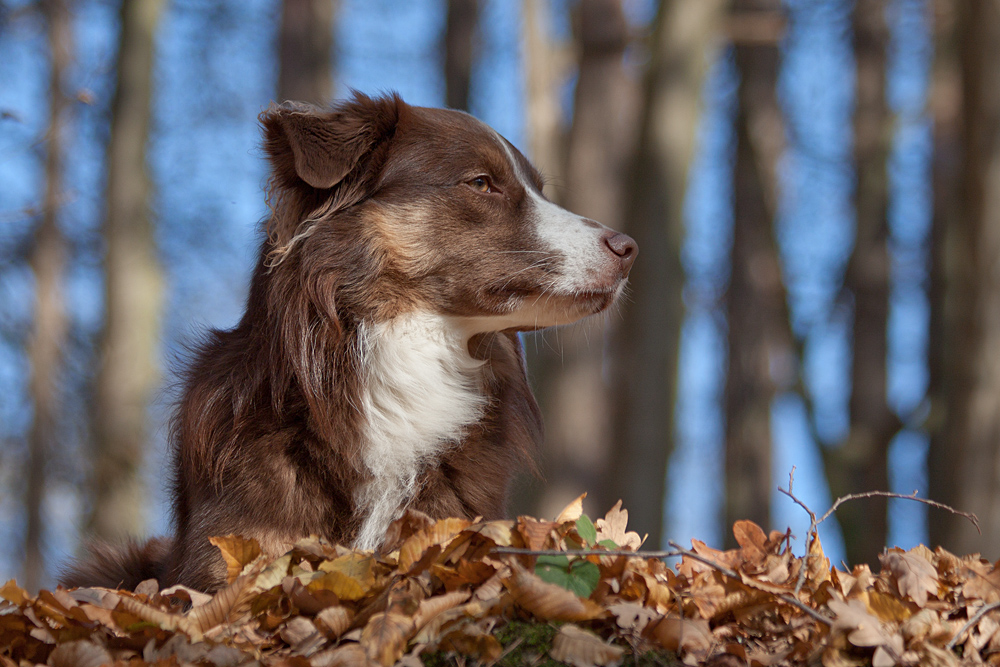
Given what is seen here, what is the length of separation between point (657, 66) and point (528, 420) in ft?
14.5

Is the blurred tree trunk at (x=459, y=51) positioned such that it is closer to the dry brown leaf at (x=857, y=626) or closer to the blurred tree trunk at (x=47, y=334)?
the blurred tree trunk at (x=47, y=334)

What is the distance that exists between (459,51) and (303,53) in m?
2.85

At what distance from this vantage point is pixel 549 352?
7.13 meters

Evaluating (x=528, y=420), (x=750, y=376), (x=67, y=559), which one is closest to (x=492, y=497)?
(x=528, y=420)

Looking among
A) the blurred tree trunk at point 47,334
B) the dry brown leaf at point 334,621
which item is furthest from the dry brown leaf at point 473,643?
the blurred tree trunk at point 47,334

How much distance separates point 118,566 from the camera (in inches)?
147

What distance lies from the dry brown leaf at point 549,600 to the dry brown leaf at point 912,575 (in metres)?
0.95

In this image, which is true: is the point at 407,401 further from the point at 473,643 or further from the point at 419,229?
the point at 473,643

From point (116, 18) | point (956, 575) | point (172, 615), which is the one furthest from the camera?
point (116, 18)

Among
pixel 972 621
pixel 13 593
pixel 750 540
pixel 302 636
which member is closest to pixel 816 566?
pixel 750 540

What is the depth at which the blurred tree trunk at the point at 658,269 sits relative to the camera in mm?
7059

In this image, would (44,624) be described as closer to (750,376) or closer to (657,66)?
(657,66)

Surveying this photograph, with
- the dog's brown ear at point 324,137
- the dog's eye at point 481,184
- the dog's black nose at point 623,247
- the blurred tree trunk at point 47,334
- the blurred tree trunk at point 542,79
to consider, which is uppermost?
the blurred tree trunk at point 542,79

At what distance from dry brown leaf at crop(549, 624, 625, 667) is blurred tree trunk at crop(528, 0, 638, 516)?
15.2 ft
